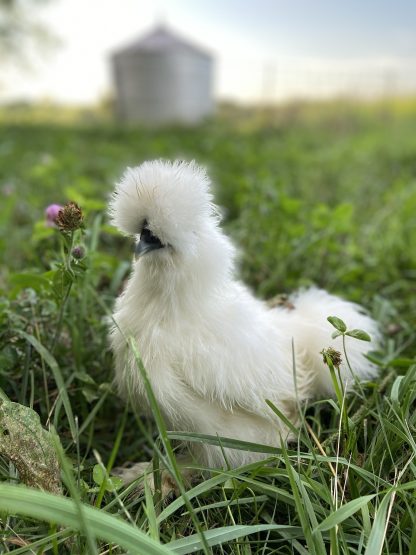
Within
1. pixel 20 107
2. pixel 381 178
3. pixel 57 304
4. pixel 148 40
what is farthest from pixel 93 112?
pixel 57 304

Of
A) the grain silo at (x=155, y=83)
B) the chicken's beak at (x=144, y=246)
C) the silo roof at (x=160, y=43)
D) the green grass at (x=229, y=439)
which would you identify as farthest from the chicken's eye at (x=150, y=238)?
the silo roof at (x=160, y=43)

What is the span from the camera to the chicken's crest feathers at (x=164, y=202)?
1.05 m

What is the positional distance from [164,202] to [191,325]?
29 centimetres

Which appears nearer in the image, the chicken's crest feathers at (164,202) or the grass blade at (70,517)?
the grass blade at (70,517)

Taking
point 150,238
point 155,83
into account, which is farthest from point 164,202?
point 155,83

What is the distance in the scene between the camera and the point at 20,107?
1509cm

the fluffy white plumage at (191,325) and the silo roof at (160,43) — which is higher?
the silo roof at (160,43)

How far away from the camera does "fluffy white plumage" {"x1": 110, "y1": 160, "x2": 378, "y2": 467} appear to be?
1076 mm

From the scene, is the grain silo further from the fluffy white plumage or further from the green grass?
the fluffy white plumage

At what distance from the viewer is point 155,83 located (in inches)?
700

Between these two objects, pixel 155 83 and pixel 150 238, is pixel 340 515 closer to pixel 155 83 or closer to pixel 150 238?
pixel 150 238

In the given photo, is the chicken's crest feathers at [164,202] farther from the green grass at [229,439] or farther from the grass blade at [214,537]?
the grass blade at [214,537]

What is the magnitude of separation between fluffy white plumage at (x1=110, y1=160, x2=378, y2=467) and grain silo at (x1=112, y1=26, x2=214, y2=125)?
17.1 m

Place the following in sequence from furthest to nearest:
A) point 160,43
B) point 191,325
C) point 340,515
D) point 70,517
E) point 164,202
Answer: point 160,43
point 191,325
point 164,202
point 340,515
point 70,517
